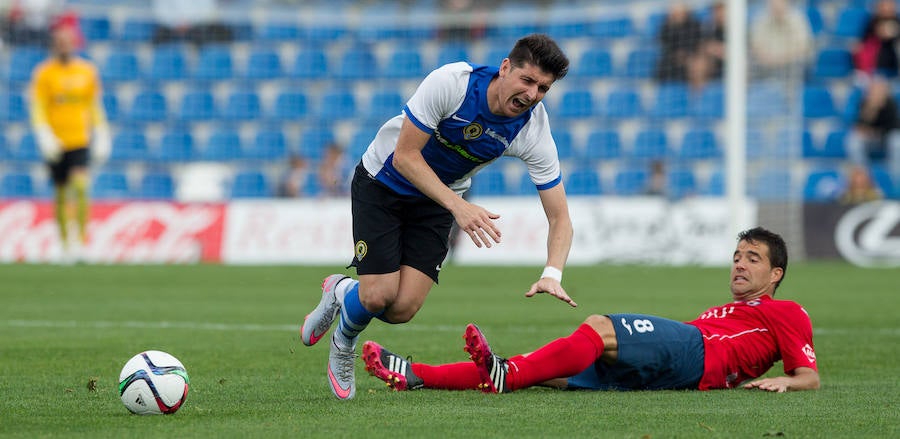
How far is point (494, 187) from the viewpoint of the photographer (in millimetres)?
23141

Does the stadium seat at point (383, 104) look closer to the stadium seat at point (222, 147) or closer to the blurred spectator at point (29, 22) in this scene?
the stadium seat at point (222, 147)

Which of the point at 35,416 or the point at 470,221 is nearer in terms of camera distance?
the point at 35,416

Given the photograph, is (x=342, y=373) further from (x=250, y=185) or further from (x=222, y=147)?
(x=222, y=147)

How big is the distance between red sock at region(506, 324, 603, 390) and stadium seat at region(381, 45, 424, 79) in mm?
18502

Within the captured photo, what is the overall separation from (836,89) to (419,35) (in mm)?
7652

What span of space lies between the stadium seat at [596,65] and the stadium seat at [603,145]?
45.0 inches

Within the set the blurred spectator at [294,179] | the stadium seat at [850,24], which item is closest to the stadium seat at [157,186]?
the blurred spectator at [294,179]

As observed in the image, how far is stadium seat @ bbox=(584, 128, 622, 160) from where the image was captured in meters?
23.2

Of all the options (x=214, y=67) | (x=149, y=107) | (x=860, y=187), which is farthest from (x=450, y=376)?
(x=214, y=67)

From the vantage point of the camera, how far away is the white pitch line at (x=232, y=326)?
9.72 meters

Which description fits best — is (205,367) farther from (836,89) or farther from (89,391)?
(836,89)

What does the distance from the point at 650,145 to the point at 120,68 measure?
985cm

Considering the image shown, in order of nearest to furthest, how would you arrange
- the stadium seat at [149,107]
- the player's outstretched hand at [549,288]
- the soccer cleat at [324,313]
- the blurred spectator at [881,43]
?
the player's outstretched hand at [549,288] < the soccer cleat at [324,313] < the blurred spectator at [881,43] < the stadium seat at [149,107]

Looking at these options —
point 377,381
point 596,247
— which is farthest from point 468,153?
point 596,247
